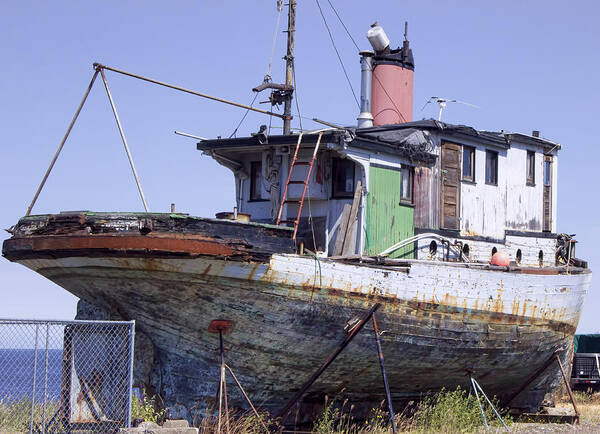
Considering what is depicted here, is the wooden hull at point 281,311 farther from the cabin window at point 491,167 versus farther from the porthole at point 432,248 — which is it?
the cabin window at point 491,167

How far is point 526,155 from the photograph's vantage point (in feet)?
64.3

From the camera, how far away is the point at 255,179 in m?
16.8

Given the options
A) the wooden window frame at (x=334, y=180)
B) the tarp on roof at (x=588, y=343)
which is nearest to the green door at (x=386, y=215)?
the wooden window frame at (x=334, y=180)

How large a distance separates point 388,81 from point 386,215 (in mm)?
5357

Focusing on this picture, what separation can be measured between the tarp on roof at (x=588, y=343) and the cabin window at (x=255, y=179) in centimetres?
1936

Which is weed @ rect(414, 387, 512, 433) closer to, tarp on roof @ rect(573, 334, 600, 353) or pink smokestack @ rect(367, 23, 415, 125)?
pink smokestack @ rect(367, 23, 415, 125)

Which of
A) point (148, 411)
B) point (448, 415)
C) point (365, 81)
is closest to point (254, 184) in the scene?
point (365, 81)

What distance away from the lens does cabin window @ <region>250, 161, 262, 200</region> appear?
1666cm

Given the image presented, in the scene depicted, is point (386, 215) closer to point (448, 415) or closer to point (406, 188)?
point (406, 188)

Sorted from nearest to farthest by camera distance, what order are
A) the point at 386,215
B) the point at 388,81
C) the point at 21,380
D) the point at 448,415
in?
the point at 21,380
the point at 448,415
the point at 386,215
the point at 388,81

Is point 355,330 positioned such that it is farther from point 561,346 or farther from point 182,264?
point 561,346

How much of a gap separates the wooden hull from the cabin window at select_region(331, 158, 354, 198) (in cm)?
188

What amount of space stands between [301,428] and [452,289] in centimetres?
374

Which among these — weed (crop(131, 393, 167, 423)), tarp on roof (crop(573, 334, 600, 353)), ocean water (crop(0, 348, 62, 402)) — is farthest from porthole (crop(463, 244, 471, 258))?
tarp on roof (crop(573, 334, 600, 353))
